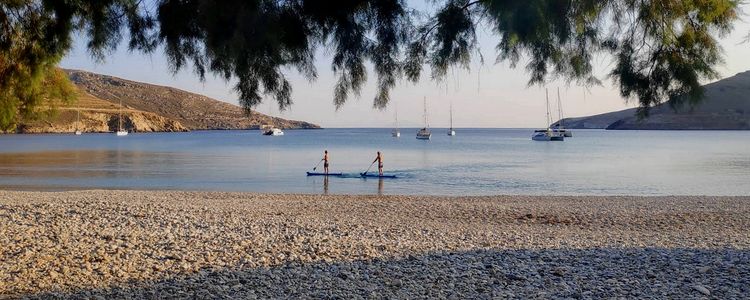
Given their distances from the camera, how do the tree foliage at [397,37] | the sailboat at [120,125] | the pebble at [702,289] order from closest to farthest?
the tree foliage at [397,37]
the pebble at [702,289]
the sailboat at [120,125]

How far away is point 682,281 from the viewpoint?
6.67 metres

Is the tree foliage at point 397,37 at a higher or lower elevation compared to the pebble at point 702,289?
higher

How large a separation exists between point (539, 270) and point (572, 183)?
24.3 meters

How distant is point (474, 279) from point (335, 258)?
1.90 metres

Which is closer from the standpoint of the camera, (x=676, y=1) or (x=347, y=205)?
(x=676, y=1)

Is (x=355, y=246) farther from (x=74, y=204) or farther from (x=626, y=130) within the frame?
(x=626, y=130)

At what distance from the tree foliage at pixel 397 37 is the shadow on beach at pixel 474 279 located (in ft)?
10.5

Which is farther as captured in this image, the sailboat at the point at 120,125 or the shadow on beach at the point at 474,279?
the sailboat at the point at 120,125

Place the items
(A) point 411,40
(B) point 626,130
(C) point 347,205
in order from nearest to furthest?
(A) point 411,40
(C) point 347,205
(B) point 626,130

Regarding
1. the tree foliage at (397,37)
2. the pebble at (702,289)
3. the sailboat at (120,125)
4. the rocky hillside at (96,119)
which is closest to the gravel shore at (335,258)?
the pebble at (702,289)

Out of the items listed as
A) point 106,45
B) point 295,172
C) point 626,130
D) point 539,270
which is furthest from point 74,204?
point 626,130

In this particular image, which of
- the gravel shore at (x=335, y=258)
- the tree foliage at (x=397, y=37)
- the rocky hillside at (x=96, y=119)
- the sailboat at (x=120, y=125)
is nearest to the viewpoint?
the tree foliage at (x=397, y=37)

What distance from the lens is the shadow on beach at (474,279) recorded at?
20.3 ft

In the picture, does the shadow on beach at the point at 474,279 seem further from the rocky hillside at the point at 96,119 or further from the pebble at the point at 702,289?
the rocky hillside at the point at 96,119
